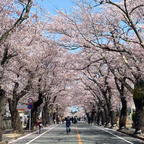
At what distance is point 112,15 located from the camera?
22422mm

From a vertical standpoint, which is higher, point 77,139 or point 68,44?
point 68,44

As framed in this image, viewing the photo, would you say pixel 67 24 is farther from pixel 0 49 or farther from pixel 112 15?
pixel 0 49

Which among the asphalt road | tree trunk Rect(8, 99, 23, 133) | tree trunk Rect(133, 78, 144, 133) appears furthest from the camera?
tree trunk Rect(8, 99, 23, 133)

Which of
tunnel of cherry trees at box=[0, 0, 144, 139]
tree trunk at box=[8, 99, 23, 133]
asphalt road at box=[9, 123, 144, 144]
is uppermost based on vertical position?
tunnel of cherry trees at box=[0, 0, 144, 139]

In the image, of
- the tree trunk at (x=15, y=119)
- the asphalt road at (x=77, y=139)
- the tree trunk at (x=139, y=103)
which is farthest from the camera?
the tree trunk at (x=15, y=119)

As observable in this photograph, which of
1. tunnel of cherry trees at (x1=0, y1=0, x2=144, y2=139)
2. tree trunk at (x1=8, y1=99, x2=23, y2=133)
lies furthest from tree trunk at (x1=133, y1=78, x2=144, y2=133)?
tree trunk at (x1=8, y1=99, x2=23, y2=133)

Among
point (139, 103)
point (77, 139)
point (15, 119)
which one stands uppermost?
point (139, 103)

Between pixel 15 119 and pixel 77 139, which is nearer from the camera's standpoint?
pixel 77 139

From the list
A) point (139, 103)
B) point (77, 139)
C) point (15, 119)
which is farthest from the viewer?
point (15, 119)

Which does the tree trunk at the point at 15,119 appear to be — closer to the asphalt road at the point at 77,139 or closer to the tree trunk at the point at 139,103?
the asphalt road at the point at 77,139

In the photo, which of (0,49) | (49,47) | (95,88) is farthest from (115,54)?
Answer: (95,88)

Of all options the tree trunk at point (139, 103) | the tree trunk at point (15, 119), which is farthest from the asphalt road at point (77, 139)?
the tree trunk at point (15, 119)

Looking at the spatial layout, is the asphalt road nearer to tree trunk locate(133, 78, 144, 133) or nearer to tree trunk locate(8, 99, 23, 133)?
tree trunk locate(133, 78, 144, 133)

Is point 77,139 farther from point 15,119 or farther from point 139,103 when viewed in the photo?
point 15,119
